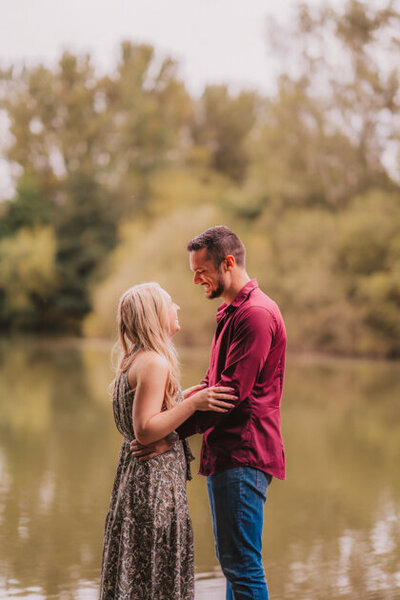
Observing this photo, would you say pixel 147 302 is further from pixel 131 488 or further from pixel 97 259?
pixel 97 259

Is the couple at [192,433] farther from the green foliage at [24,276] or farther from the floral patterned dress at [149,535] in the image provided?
the green foliage at [24,276]

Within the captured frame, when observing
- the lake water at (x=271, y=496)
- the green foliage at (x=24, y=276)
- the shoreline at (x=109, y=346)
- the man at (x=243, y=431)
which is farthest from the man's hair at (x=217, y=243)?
the green foliage at (x=24, y=276)

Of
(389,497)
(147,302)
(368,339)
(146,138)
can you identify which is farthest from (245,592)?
(146,138)

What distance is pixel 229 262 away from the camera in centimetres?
210

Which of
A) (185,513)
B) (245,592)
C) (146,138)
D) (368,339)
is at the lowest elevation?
(245,592)

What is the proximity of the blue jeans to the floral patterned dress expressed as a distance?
0.34 feet

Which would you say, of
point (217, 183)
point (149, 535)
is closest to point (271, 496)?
point (149, 535)

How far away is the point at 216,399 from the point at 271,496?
13.2 feet

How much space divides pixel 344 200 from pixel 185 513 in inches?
910

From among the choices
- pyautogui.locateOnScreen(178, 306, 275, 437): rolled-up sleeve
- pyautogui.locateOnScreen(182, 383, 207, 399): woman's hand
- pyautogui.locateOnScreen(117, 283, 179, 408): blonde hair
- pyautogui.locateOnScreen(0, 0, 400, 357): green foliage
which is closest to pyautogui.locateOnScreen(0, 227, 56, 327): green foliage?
pyautogui.locateOnScreen(0, 0, 400, 357): green foliage

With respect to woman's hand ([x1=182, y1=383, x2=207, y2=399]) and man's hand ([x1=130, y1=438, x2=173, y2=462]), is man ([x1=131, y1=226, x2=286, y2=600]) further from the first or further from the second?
woman's hand ([x1=182, y1=383, x2=207, y2=399])

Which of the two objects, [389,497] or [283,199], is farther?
[283,199]

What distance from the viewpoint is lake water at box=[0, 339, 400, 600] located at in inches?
139

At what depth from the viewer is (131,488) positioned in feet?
6.80
